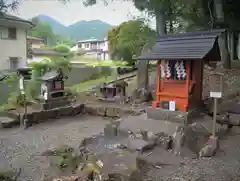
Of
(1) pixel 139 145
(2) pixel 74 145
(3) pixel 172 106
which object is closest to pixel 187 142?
(1) pixel 139 145

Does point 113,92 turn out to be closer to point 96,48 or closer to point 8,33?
point 8,33

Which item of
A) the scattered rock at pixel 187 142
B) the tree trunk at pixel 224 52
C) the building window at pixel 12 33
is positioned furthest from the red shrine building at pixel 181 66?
the building window at pixel 12 33

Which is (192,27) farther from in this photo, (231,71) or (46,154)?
(46,154)

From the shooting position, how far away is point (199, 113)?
688 centimetres

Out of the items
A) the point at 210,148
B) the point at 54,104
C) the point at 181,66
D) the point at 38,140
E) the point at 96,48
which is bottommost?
the point at 38,140

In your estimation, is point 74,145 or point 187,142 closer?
point 187,142

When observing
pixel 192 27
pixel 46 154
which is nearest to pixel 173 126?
pixel 46 154

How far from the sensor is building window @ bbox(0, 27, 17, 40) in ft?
47.2

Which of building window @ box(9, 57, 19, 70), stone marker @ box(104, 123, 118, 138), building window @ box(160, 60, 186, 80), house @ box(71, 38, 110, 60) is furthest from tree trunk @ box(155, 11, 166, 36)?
house @ box(71, 38, 110, 60)

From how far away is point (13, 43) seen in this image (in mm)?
15156

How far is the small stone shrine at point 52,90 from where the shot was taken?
8.24 meters

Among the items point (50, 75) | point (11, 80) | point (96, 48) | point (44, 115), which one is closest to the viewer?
point (44, 115)

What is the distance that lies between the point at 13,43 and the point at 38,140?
36.4 ft

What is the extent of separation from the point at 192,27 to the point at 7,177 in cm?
1180
